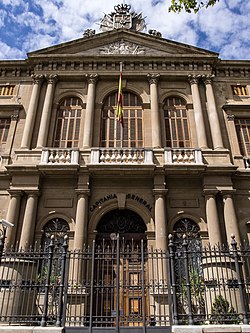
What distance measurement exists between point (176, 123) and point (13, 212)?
28.3 feet

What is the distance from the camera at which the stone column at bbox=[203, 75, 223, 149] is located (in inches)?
581

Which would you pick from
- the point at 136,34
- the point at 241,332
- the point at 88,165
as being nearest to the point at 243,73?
the point at 136,34

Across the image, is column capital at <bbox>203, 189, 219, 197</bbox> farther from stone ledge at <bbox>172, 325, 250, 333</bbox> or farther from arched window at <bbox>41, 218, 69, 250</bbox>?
stone ledge at <bbox>172, 325, 250, 333</bbox>

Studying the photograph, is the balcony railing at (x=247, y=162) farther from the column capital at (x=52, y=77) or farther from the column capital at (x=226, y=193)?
the column capital at (x=52, y=77)

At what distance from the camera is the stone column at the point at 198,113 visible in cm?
1471

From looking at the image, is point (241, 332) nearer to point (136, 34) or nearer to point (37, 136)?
point (37, 136)

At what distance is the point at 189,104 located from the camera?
16047 mm

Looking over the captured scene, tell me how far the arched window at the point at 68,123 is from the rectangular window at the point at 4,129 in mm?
2502

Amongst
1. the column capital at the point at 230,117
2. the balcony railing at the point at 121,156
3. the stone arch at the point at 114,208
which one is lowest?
the stone arch at the point at 114,208

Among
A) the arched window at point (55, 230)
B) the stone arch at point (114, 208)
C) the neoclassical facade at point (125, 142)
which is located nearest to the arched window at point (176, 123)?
the neoclassical facade at point (125, 142)

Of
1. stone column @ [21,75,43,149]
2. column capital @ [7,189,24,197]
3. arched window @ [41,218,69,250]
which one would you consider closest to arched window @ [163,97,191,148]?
arched window @ [41,218,69,250]

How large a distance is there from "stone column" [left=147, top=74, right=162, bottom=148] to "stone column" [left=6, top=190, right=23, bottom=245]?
6.31 meters

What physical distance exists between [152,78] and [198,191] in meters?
6.48

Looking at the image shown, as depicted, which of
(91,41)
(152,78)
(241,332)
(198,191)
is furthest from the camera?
(91,41)
